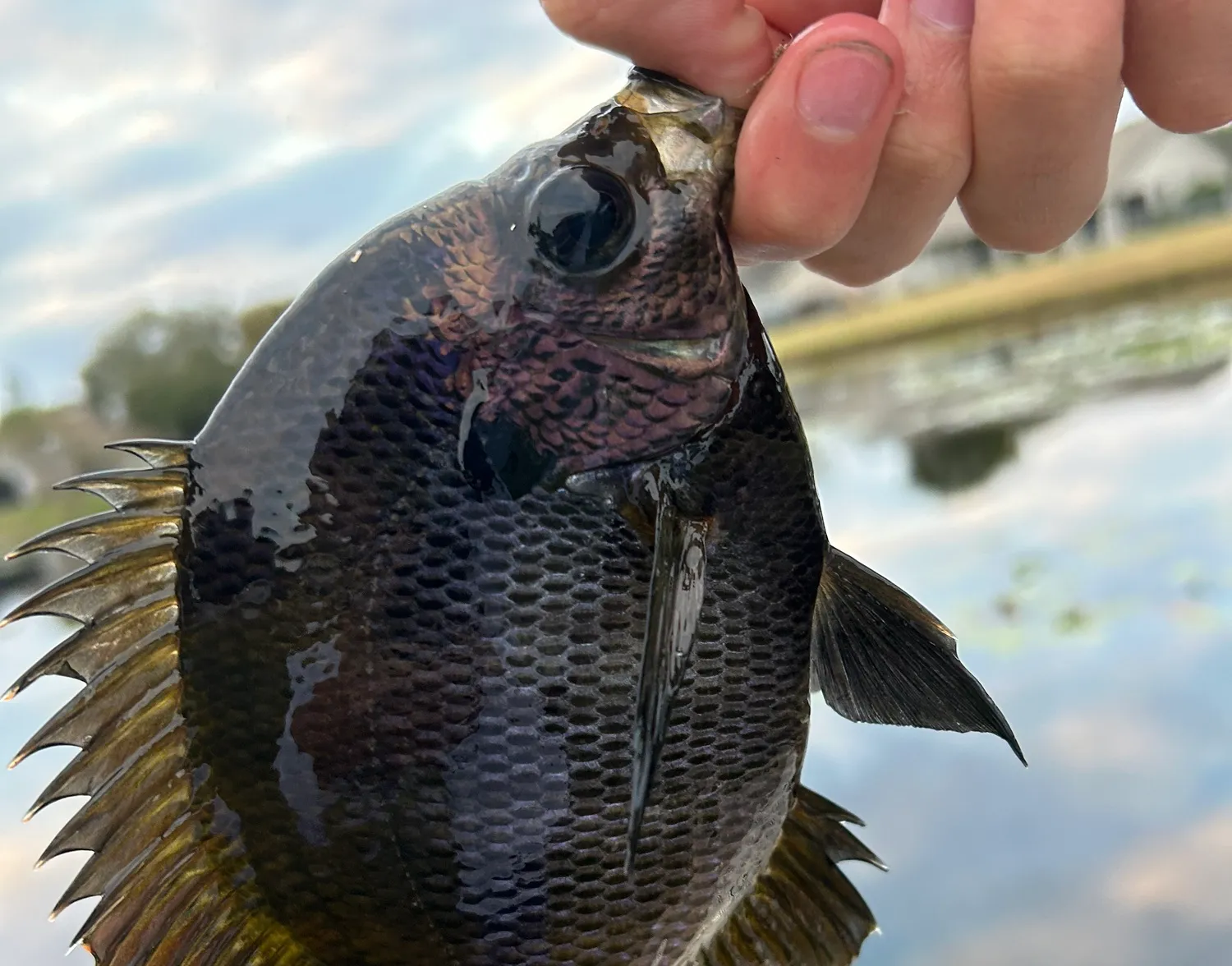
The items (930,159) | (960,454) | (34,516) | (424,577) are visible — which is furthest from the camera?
(34,516)

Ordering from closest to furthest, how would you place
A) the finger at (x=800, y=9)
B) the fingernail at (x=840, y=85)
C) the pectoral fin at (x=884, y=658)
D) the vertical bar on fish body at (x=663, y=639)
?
the vertical bar on fish body at (x=663, y=639) < the fingernail at (x=840, y=85) < the pectoral fin at (x=884, y=658) < the finger at (x=800, y=9)

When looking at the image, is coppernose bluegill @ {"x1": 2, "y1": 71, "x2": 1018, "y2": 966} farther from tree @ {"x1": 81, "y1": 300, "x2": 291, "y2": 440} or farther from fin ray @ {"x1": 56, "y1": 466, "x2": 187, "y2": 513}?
tree @ {"x1": 81, "y1": 300, "x2": 291, "y2": 440}

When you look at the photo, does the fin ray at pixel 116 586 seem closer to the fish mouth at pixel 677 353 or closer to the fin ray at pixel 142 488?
the fin ray at pixel 142 488

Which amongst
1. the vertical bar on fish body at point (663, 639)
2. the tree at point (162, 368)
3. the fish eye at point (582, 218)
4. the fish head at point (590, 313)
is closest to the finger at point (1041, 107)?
the fish head at point (590, 313)

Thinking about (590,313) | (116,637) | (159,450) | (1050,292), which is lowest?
(116,637)

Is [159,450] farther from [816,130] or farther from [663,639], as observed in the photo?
[816,130]

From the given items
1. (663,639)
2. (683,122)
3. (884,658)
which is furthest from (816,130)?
(884,658)

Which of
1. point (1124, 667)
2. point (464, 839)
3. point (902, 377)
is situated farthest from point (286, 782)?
point (902, 377)

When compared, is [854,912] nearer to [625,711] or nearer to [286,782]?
[625,711]
